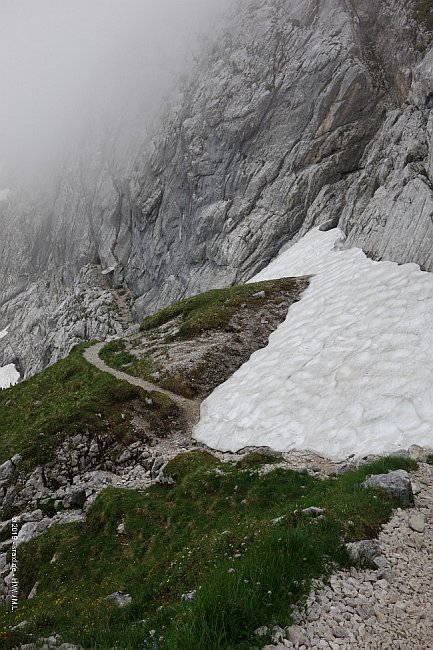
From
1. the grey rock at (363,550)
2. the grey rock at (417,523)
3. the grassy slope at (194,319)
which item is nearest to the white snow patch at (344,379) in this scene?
the grassy slope at (194,319)

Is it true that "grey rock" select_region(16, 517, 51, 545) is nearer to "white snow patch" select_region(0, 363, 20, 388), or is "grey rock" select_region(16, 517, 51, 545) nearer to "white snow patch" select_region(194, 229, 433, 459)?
"white snow patch" select_region(194, 229, 433, 459)

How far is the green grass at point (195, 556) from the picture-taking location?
711 centimetres

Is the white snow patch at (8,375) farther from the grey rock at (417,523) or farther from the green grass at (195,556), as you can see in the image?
the grey rock at (417,523)

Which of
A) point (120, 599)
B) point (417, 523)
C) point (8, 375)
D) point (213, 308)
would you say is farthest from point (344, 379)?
point (8, 375)

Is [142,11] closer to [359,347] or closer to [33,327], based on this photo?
[33,327]

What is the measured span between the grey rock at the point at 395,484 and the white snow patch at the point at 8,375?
120m

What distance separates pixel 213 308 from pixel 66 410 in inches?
818

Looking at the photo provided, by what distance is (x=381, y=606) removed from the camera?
7828mm

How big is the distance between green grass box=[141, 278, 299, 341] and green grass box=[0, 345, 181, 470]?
1071 centimetres

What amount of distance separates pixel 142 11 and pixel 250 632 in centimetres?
20457

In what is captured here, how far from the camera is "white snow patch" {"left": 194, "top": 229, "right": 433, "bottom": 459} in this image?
63.4 feet

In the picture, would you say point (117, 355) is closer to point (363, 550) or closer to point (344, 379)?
point (344, 379)

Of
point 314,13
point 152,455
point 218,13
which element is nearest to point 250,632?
point 152,455

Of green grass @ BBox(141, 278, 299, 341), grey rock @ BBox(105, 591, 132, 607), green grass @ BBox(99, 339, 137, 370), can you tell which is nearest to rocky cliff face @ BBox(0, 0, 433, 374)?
green grass @ BBox(141, 278, 299, 341)
